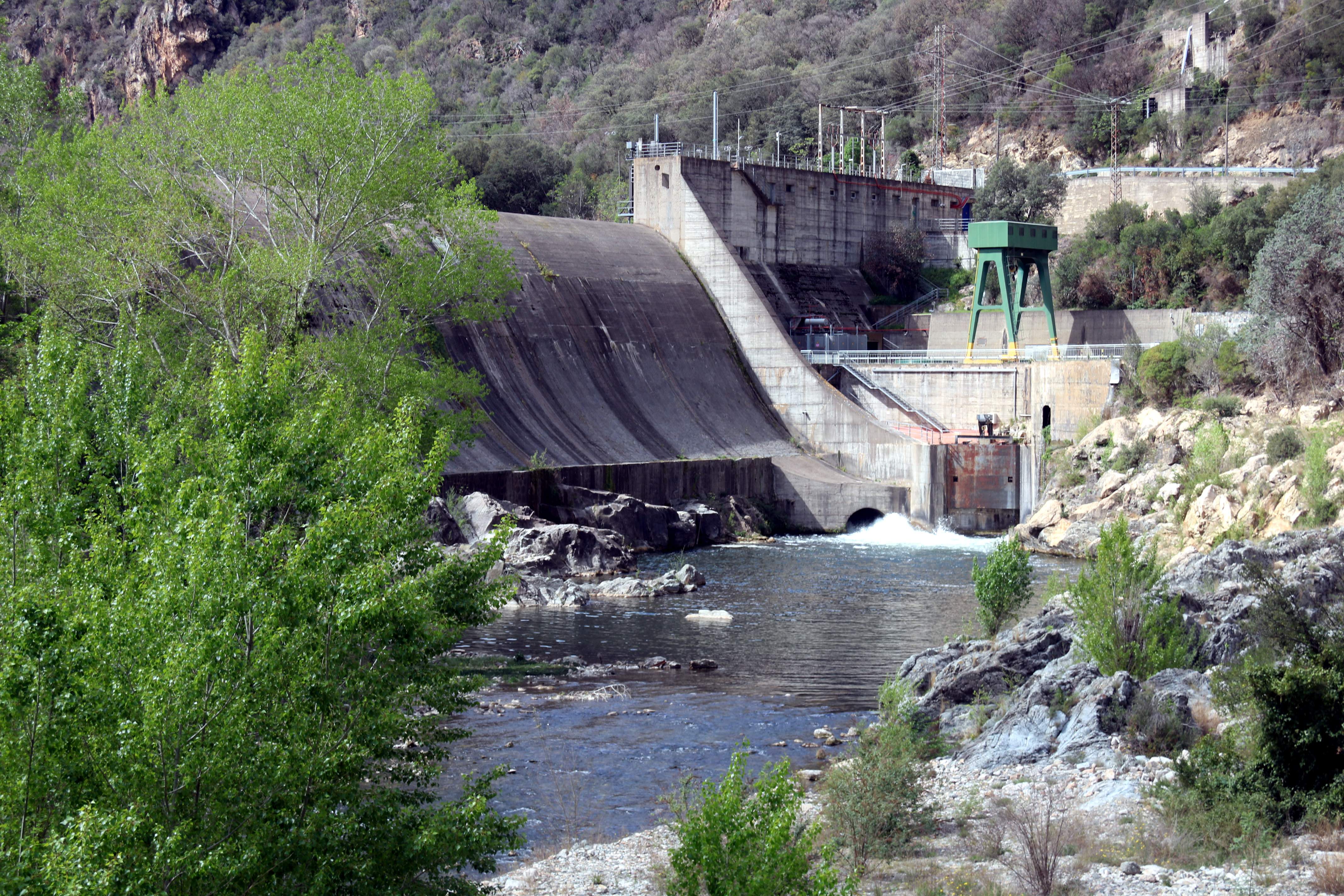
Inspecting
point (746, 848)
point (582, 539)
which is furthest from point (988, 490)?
point (746, 848)

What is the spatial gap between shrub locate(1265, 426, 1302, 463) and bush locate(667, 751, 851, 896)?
28.0 metres

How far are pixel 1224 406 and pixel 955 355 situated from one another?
46.9 ft

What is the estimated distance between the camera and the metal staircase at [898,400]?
4831 cm

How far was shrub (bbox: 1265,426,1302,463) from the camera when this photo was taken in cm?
3322

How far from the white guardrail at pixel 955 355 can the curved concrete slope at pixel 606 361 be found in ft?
11.0

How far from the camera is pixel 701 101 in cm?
8519

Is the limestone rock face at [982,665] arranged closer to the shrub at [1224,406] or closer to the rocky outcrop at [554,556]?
the rocky outcrop at [554,556]

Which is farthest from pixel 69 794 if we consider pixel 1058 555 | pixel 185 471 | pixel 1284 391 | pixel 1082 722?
pixel 1284 391

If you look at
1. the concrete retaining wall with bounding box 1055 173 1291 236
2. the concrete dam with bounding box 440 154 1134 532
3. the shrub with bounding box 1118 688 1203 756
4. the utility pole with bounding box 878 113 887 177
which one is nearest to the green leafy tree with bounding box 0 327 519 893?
the shrub with bounding box 1118 688 1203 756

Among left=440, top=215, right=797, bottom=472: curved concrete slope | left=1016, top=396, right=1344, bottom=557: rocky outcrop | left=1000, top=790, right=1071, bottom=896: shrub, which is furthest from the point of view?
left=440, top=215, right=797, bottom=472: curved concrete slope

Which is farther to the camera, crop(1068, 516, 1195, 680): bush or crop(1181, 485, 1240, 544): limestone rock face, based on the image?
crop(1181, 485, 1240, 544): limestone rock face

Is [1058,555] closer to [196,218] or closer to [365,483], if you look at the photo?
[196,218]

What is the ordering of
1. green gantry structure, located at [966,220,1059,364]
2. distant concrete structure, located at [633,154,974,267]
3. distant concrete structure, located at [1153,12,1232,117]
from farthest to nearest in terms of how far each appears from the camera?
distant concrete structure, located at [1153,12,1232,117]
distant concrete structure, located at [633,154,974,267]
green gantry structure, located at [966,220,1059,364]

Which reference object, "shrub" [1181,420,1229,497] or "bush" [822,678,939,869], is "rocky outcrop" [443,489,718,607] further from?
"bush" [822,678,939,869]
